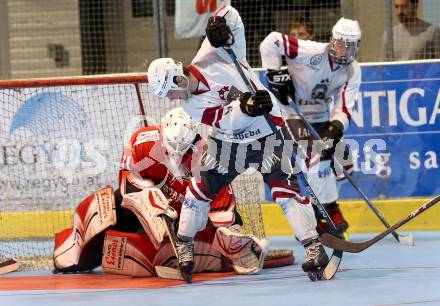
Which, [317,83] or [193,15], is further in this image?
[193,15]

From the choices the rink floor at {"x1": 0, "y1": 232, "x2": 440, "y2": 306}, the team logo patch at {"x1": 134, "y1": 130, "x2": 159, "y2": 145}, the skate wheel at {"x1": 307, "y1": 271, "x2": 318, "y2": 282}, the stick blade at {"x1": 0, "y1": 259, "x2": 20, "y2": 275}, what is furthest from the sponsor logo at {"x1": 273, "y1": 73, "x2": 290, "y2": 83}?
the stick blade at {"x1": 0, "y1": 259, "x2": 20, "y2": 275}

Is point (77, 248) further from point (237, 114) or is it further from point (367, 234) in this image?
point (367, 234)

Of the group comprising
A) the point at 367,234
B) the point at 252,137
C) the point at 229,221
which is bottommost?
the point at 367,234

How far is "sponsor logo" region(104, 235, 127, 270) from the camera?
17.9ft

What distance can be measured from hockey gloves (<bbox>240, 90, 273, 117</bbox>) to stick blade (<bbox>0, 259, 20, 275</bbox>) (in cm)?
199

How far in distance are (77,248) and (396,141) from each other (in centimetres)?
253

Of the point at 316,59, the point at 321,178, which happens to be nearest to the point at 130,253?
the point at 321,178

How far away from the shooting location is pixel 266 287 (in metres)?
4.87

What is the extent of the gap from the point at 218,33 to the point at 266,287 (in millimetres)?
1250

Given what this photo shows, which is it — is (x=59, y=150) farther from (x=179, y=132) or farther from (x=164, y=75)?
(x=164, y=75)

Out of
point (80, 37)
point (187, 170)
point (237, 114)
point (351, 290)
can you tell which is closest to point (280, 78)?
point (187, 170)

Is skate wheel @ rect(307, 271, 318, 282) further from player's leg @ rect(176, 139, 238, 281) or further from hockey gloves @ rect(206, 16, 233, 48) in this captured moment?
hockey gloves @ rect(206, 16, 233, 48)

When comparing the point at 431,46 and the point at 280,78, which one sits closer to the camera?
the point at 280,78

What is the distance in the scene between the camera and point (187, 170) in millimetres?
5613
